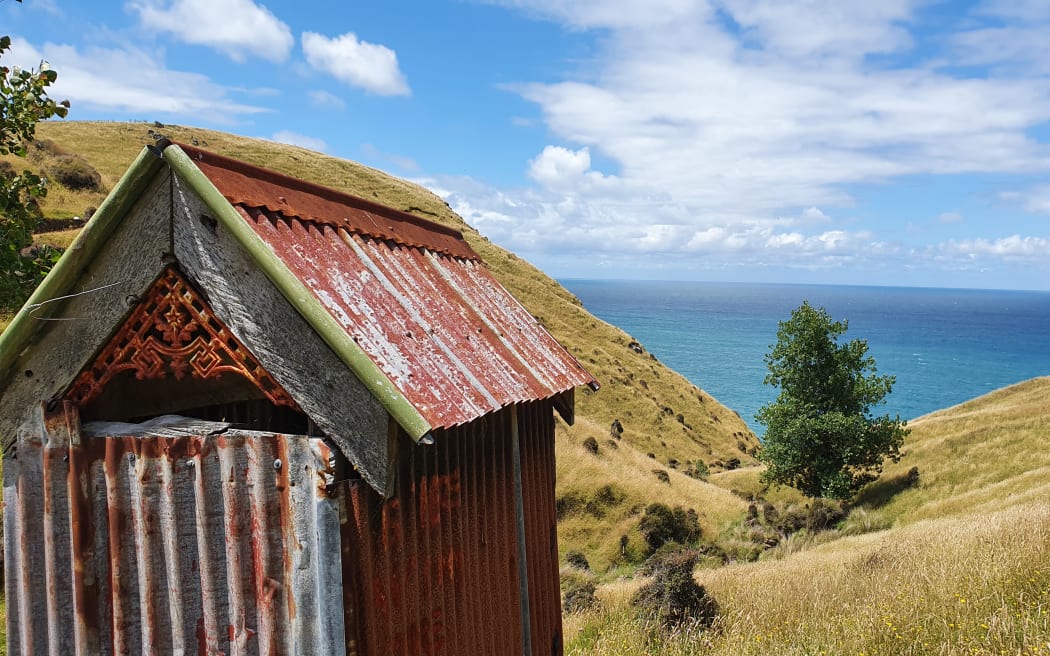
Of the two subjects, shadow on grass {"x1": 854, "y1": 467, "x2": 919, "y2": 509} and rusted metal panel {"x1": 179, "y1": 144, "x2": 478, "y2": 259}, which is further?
shadow on grass {"x1": 854, "y1": 467, "x2": 919, "y2": 509}

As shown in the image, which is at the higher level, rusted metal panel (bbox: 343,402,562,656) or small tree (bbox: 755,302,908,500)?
rusted metal panel (bbox: 343,402,562,656)

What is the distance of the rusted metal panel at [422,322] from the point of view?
117 inches

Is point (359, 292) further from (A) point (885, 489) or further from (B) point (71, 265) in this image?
(A) point (885, 489)

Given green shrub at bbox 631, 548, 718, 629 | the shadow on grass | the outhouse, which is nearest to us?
the outhouse

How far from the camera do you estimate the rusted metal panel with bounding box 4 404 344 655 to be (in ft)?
9.22

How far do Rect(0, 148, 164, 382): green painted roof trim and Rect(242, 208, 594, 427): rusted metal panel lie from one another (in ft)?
1.69

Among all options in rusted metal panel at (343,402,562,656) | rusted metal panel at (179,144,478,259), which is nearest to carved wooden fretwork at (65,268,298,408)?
rusted metal panel at (179,144,478,259)

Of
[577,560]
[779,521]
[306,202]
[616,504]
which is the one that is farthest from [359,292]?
[779,521]

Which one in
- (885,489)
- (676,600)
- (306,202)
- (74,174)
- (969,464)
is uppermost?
(74,174)

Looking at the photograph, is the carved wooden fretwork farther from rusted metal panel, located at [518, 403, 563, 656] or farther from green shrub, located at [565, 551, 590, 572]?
green shrub, located at [565, 551, 590, 572]

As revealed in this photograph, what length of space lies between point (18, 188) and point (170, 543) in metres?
5.98

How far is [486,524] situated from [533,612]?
1292mm

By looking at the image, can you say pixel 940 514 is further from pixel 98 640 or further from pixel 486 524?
pixel 98 640

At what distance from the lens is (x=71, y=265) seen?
10.1 feet
